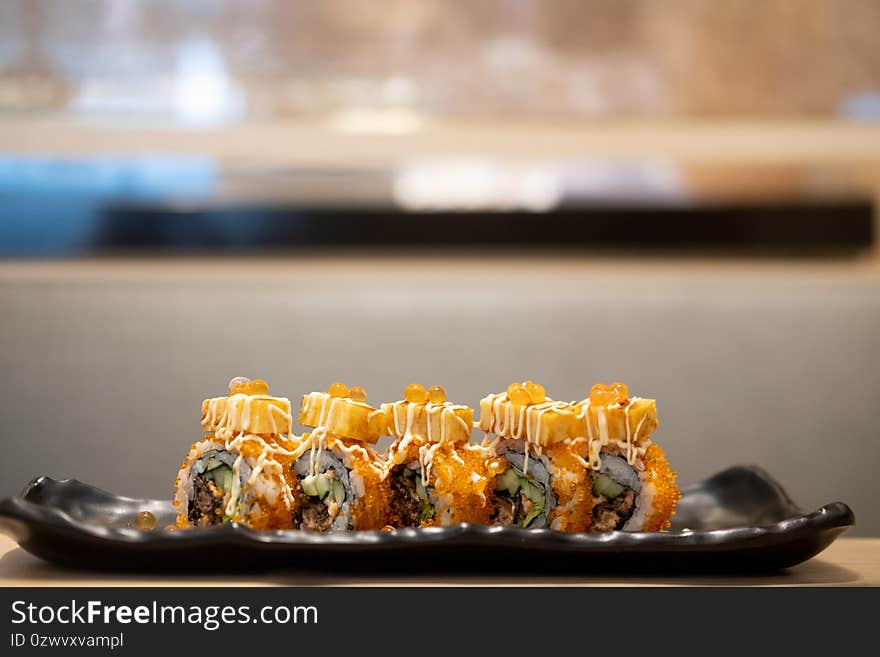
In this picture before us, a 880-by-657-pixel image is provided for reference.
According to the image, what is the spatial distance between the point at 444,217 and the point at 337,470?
4.68 ft

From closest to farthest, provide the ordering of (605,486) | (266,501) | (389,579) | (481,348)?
(389,579), (266,501), (605,486), (481,348)

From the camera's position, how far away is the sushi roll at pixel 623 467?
1.26 m

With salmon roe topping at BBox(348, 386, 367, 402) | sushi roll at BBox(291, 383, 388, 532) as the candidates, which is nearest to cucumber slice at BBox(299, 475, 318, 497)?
sushi roll at BBox(291, 383, 388, 532)

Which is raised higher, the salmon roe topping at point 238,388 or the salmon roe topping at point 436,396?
the salmon roe topping at point 238,388

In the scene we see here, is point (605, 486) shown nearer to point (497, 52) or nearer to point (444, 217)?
point (444, 217)

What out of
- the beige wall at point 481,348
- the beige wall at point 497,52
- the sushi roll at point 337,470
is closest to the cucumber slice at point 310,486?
the sushi roll at point 337,470

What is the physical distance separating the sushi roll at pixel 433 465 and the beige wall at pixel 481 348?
46.7 inches

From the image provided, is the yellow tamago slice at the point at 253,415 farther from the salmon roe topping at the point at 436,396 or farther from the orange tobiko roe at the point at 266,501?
the salmon roe topping at the point at 436,396

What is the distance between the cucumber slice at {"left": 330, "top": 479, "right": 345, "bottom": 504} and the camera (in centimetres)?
121

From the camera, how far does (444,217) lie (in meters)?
2.59

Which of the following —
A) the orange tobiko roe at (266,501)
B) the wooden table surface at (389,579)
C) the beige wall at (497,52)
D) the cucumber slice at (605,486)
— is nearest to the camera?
the wooden table surface at (389,579)

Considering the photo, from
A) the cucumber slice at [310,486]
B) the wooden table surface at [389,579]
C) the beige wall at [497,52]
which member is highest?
the beige wall at [497,52]

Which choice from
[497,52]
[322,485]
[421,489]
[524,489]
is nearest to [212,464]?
[322,485]

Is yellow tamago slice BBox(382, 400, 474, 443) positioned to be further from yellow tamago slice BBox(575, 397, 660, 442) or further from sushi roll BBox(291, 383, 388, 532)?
yellow tamago slice BBox(575, 397, 660, 442)
